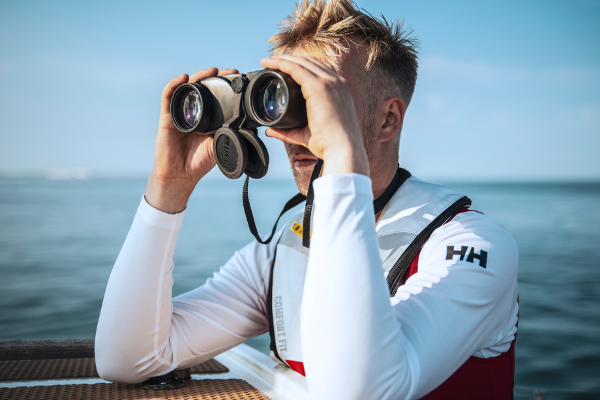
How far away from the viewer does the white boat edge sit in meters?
1.43

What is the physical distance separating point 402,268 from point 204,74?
78 centimetres

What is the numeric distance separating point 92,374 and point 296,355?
2.25 feet

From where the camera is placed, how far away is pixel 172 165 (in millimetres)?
1411

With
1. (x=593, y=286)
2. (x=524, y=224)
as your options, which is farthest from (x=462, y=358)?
(x=524, y=224)

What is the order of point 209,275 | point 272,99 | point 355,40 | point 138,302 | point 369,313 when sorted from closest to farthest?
point 369,313 < point 272,99 < point 138,302 < point 355,40 < point 209,275

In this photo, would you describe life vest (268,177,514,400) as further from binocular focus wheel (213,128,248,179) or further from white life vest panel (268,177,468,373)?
binocular focus wheel (213,128,248,179)

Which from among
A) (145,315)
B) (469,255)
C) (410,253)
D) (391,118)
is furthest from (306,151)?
(145,315)

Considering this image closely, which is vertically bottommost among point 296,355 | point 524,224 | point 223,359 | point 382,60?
point 524,224

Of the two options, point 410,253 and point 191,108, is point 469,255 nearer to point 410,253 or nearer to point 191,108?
point 410,253

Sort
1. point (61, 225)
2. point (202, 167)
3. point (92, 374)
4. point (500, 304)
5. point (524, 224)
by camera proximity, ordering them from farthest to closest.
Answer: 1. point (524, 224)
2. point (61, 225)
3. point (92, 374)
4. point (202, 167)
5. point (500, 304)

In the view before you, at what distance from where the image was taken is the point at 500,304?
107 cm

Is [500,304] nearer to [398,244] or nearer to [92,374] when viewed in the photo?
[398,244]

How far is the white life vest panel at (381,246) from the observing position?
4.26 ft

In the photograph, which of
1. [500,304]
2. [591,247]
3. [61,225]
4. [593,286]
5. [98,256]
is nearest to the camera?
[500,304]
